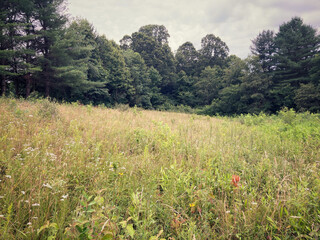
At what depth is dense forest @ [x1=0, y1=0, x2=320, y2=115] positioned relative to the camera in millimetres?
14324

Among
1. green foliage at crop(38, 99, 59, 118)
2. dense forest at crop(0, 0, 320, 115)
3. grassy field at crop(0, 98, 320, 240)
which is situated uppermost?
dense forest at crop(0, 0, 320, 115)

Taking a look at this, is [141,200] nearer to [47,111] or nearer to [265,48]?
[47,111]

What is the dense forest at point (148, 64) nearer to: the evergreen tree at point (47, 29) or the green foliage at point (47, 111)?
the evergreen tree at point (47, 29)

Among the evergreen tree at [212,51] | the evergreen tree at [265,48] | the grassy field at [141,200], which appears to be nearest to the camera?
the grassy field at [141,200]

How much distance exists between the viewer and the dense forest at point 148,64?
1432cm

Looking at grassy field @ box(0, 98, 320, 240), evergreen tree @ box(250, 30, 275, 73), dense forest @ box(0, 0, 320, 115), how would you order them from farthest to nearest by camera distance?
evergreen tree @ box(250, 30, 275, 73), dense forest @ box(0, 0, 320, 115), grassy field @ box(0, 98, 320, 240)

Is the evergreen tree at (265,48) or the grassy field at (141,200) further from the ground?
the evergreen tree at (265,48)

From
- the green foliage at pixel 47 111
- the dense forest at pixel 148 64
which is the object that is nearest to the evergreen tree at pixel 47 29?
the dense forest at pixel 148 64

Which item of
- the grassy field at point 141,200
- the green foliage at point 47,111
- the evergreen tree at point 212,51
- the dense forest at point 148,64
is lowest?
the grassy field at point 141,200

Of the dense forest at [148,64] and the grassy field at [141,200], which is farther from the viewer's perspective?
the dense forest at [148,64]

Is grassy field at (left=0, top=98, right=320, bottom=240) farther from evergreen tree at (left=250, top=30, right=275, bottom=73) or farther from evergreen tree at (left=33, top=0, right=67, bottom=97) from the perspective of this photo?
evergreen tree at (left=250, top=30, right=275, bottom=73)

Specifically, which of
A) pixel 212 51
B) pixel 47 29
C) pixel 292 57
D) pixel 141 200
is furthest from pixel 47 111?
pixel 212 51

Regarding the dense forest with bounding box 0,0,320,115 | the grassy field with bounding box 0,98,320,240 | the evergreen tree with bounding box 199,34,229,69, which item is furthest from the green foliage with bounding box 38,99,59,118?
the evergreen tree with bounding box 199,34,229,69

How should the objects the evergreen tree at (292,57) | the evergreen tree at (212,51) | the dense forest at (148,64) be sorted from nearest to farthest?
1. the dense forest at (148,64)
2. the evergreen tree at (292,57)
3. the evergreen tree at (212,51)
